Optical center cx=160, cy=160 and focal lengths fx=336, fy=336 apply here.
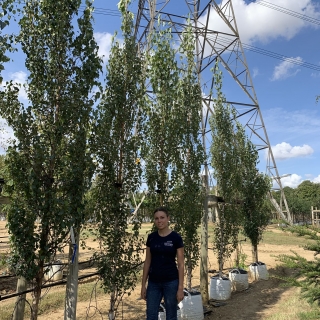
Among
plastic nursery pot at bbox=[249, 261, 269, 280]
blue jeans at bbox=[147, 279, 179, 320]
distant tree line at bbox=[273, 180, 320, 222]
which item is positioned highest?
distant tree line at bbox=[273, 180, 320, 222]

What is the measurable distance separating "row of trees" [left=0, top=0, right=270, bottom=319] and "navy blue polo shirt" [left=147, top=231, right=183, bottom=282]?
40.5 inches

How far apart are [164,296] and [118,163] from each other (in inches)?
88.0

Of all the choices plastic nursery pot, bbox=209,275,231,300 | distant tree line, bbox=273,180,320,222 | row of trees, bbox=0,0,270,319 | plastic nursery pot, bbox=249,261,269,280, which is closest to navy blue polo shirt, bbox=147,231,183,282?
row of trees, bbox=0,0,270,319

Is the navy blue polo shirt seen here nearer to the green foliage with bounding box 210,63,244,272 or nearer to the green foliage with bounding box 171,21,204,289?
the green foliage with bounding box 171,21,204,289

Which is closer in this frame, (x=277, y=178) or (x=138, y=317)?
(x=138, y=317)

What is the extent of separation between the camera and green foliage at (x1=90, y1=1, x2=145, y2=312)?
5.18 m

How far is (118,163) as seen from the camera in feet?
17.8

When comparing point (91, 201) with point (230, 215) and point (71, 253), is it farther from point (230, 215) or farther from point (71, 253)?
point (230, 215)

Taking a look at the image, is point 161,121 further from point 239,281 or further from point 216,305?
point 239,281

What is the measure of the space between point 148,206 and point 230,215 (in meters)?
4.40

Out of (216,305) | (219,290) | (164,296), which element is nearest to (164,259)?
(164,296)

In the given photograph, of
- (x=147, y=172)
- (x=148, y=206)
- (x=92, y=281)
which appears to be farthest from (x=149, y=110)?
(x=92, y=281)

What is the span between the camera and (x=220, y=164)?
10211 millimetres

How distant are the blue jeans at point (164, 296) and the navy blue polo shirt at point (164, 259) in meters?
0.07
